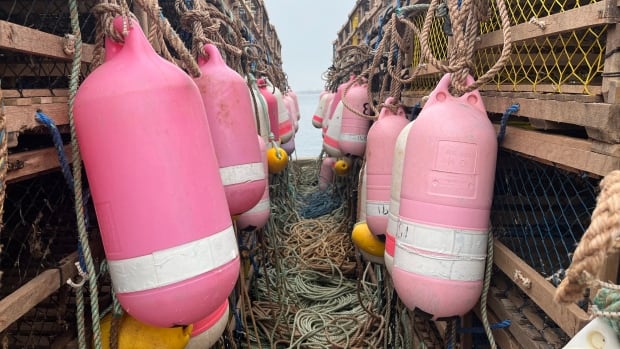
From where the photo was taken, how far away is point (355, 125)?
13.6 ft

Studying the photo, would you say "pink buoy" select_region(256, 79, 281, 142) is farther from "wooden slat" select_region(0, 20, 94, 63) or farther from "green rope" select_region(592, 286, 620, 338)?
"green rope" select_region(592, 286, 620, 338)

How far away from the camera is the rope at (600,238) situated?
0.71 metres

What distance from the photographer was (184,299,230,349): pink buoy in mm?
1791

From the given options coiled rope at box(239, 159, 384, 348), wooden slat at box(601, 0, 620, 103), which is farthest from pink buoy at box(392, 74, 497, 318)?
coiled rope at box(239, 159, 384, 348)

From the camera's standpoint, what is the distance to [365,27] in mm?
6461

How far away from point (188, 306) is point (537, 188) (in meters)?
1.64

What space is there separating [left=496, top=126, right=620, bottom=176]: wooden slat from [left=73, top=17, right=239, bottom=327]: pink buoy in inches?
39.6

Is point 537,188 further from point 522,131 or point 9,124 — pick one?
point 9,124

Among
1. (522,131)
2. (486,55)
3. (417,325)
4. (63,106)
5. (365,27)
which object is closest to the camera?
(63,106)

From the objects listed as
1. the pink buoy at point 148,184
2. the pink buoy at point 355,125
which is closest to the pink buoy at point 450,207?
the pink buoy at point 148,184

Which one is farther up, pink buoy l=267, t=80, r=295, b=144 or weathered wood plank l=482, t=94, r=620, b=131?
weathered wood plank l=482, t=94, r=620, b=131

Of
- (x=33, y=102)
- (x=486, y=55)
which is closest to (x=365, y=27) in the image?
(x=486, y=55)

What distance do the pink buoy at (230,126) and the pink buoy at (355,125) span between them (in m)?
2.09

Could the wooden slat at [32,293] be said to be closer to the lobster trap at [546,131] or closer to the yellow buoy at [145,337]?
the yellow buoy at [145,337]
